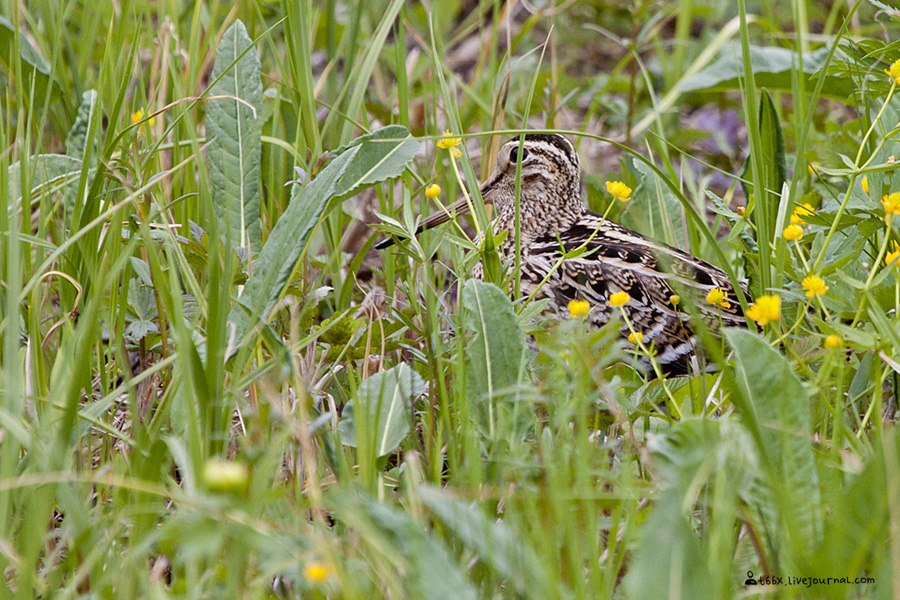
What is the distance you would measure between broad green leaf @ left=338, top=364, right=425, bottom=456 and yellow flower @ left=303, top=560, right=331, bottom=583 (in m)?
0.59

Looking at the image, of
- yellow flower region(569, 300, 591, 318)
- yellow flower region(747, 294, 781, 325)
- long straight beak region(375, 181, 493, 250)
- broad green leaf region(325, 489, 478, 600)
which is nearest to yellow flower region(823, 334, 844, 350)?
yellow flower region(747, 294, 781, 325)

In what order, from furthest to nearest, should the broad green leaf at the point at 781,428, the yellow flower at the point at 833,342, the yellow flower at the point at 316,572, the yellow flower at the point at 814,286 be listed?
the yellow flower at the point at 814,286 < the yellow flower at the point at 833,342 < the broad green leaf at the point at 781,428 < the yellow flower at the point at 316,572

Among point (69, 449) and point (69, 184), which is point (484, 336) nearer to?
point (69, 449)

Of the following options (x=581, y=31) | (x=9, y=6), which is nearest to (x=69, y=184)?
(x=9, y=6)

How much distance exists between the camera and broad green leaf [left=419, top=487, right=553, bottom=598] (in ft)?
5.67

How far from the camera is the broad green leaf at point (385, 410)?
7.66 ft

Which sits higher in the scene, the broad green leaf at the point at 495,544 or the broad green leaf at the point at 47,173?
the broad green leaf at the point at 47,173

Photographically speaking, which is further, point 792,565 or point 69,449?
point 69,449

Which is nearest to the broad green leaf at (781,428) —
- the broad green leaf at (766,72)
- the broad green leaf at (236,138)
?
the broad green leaf at (236,138)

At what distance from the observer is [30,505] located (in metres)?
2.00

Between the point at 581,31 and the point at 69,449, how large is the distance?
4.48 meters

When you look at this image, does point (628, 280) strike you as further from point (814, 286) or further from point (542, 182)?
point (814, 286)

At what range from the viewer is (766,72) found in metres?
4.39

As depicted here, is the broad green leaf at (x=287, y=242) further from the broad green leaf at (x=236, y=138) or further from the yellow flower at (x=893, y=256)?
the yellow flower at (x=893, y=256)
